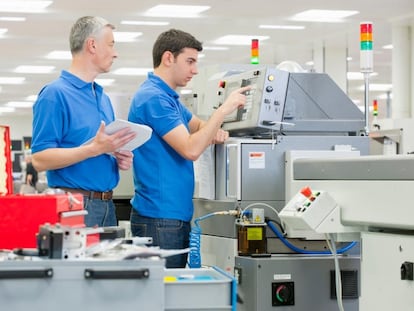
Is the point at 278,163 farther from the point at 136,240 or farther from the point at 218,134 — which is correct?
the point at 136,240

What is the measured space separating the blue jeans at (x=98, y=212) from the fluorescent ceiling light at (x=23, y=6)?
20.5 ft

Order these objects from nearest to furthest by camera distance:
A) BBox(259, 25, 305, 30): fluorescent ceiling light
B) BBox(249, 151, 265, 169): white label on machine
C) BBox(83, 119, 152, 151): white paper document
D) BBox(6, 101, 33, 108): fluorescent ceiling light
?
BBox(83, 119, 152, 151): white paper document
BBox(249, 151, 265, 169): white label on machine
BBox(259, 25, 305, 30): fluorescent ceiling light
BBox(6, 101, 33, 108): fluorescent ceiling light

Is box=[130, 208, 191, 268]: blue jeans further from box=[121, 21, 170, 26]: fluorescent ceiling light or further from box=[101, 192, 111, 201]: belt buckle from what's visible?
box=[121, 21, 170, 26]: fluorescent ceiling light

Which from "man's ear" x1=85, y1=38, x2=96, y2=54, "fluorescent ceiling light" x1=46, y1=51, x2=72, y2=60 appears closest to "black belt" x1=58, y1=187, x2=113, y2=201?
"man's ear" x1=85, y1=38, x2=96, y2=54

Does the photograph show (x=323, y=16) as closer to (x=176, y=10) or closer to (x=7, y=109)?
(x=176, y=10)

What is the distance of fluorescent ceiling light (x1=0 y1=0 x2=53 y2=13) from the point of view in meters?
8.55

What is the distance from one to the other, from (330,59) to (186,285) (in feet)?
33.8

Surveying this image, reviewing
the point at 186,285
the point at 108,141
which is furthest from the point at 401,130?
Result: the point at 186,285

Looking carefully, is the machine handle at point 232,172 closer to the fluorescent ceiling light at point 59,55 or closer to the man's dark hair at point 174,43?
the man's dark hair at point 174,43

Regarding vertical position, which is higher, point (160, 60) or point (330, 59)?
point (330, 59)

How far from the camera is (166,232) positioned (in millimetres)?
2871

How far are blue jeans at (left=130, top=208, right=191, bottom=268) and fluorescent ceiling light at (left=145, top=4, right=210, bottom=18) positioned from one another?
6.20m

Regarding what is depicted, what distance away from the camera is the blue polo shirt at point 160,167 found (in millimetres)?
2879

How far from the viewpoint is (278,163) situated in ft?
10.2
